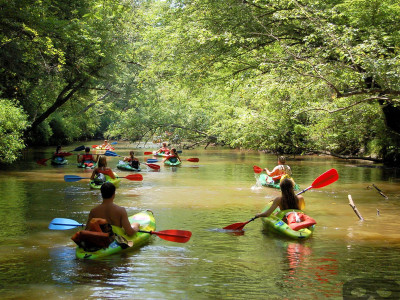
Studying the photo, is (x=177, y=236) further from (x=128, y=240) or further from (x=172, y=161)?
(x=172, y=161)

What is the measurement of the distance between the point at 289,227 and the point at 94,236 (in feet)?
9.85

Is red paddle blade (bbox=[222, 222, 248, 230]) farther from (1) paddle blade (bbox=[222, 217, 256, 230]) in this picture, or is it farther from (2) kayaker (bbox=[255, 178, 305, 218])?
(2) kayaker (bbox=[255, 178, 305, 218])

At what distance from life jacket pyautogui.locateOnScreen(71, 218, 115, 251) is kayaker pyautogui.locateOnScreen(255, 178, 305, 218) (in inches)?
101

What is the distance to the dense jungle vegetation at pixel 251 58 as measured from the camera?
38.4ft

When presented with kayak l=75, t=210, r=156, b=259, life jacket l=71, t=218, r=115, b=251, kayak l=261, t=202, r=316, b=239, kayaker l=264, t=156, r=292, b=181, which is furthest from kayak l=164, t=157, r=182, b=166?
life jacket l=71, t=218, r=115, b=251

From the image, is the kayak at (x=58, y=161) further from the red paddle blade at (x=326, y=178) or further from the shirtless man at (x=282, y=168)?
the red paddle blade at (x=326, y=178)

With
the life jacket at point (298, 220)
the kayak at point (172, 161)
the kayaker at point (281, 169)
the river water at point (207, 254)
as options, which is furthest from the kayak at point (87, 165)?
the life jacket at point (298, 220)

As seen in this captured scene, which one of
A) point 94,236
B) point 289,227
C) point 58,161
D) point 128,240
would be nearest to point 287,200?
point 289,227

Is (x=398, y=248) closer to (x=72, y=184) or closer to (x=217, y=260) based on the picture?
(x=217, y=260)

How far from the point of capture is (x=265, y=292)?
187 inches

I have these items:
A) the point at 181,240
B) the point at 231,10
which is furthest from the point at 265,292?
the point at 231,10

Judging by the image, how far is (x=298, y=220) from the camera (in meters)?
7.23

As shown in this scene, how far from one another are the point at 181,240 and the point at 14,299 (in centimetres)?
260

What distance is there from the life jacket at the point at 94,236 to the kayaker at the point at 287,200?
2.57 m
